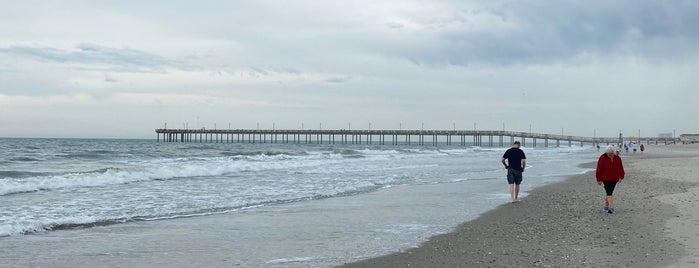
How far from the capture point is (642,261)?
264 inches

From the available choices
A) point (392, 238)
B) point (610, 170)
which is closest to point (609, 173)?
point (610, 170)

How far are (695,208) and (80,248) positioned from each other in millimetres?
10326

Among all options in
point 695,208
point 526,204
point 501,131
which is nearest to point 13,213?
point 526,204

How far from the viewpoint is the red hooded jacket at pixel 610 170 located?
1114 cm

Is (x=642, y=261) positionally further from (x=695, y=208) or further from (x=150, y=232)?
(x=150, y=232)

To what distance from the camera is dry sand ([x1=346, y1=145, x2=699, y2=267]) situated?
6859mm

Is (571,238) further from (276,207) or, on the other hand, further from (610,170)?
(276,207)

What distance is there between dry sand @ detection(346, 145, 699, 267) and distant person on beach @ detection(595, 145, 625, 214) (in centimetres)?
28

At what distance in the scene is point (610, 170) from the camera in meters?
11.2

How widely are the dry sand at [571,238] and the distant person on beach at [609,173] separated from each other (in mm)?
278

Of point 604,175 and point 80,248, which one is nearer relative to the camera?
point 80,248

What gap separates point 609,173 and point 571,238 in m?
3.43

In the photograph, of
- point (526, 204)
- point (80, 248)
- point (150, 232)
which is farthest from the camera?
point (526, 204)

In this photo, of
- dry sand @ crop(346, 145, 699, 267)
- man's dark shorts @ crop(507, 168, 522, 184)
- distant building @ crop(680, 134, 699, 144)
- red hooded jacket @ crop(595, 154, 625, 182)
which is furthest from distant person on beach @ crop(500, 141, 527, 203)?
distant building @ crop(680, 134, 699, 144)
